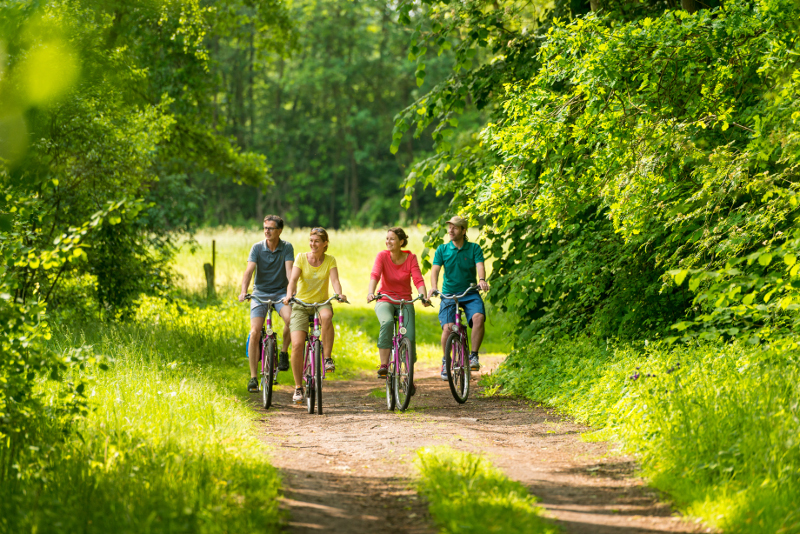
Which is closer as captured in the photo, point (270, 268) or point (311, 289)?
point (311, 289)

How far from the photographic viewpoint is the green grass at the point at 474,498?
13.8 feet

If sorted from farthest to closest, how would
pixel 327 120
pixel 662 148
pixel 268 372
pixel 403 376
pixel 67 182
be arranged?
pixel 327 120 → pixel 67 182 → pixel 268 372 → pixel 403 376 → pixel 662 148

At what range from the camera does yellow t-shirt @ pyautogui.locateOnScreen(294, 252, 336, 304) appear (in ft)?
28.7

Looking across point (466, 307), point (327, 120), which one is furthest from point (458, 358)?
point (327, 120)

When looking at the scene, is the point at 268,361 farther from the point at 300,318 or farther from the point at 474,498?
the point at 474,498

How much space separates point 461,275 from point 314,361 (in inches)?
87.0

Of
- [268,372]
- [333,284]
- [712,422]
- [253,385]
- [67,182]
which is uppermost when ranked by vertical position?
[67,182]

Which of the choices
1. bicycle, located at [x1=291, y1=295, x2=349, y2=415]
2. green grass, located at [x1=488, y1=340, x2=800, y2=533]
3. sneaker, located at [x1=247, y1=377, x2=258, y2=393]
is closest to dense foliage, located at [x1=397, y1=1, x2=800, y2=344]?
green grass, located at [x1=488, y1=340, x2=800, y2=533]

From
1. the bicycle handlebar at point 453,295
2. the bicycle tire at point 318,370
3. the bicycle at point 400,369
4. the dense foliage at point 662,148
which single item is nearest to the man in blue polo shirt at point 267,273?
the bicycle tire at point 318,370

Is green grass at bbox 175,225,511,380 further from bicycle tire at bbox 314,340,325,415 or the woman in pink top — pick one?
bicycle tire at bbox 314,340,325,415

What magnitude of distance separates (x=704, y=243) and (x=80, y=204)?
9.32m

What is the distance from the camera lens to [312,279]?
877 centimetres

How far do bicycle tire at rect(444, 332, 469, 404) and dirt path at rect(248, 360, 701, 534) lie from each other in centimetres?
21

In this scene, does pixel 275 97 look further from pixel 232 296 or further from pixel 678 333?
pixel 678 333
